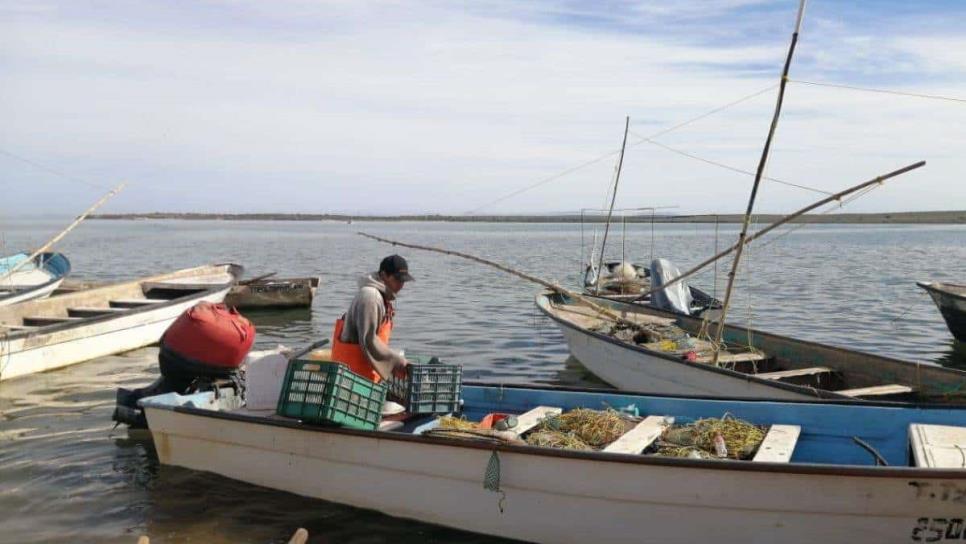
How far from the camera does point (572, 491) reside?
20.4 feet

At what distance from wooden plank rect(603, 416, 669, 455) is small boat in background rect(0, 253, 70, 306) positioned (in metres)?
14.3

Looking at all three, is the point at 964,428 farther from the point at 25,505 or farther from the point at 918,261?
the point at 918,261

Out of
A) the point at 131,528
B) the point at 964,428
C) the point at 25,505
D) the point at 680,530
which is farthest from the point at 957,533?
the point at 25,505

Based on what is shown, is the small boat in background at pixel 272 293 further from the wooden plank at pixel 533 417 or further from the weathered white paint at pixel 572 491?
the wooden plank at pixel 533 417

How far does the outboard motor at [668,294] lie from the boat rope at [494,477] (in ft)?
29.9

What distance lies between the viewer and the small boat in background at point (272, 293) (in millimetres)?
21188

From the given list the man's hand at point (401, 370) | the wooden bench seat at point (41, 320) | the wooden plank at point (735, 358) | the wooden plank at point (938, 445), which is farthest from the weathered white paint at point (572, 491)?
the wooden bench seat at point (41, 320)

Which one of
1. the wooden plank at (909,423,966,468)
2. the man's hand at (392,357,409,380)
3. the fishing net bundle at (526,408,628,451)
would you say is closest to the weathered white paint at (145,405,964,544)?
the wooden plank at (909,423,966,468)

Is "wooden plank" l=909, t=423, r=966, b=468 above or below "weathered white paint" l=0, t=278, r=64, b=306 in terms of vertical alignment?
above

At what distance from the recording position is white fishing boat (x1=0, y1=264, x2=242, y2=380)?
1258cm

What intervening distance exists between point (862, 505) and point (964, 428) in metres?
1.68

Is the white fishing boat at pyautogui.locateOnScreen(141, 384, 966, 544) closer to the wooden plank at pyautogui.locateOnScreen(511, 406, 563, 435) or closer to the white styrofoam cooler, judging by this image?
the wooden plank at pyautogui.locateOnScreen(511, 406, 563, 435)

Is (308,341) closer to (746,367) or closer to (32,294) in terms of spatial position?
(32,294)

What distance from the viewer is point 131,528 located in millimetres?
7297
